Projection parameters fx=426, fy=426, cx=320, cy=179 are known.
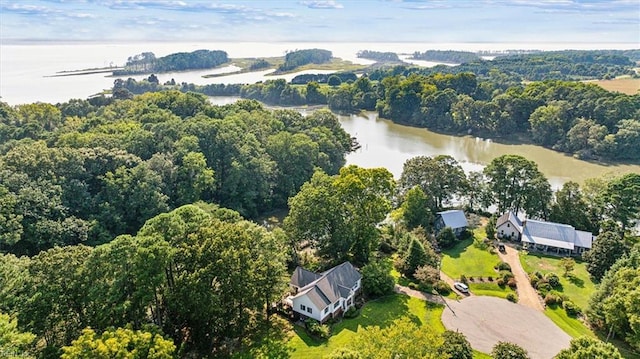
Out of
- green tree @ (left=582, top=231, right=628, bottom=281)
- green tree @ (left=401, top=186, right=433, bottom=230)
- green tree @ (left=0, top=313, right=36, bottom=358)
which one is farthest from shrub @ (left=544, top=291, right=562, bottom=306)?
green tree @ (left=0, top=313, right=36, bottom=358)

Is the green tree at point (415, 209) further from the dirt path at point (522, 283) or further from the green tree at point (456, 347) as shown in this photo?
the green tree at point (456, 347)

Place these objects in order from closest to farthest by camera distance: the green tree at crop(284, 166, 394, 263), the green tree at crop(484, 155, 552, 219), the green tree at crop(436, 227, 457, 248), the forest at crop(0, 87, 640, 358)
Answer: the forest at crop(0, 87, 640, 358), the green tree at crop(284, 166, 394, 263), the green tree at crop(436, 227, 457, 248), the green tree at crop(484, 155, 552, 219)

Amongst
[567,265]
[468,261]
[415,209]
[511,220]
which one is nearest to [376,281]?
[468,261]

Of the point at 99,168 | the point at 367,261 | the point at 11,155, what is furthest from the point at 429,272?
the point at 11,155

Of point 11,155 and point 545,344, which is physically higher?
point 11,155

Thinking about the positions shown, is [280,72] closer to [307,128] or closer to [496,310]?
[307,128]

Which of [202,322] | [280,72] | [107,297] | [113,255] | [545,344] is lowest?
[545,344]

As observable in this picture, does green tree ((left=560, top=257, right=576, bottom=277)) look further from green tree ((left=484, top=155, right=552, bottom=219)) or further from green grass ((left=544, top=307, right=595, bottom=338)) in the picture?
green tree ((left=484, top=155, right=552, bottom=219))
